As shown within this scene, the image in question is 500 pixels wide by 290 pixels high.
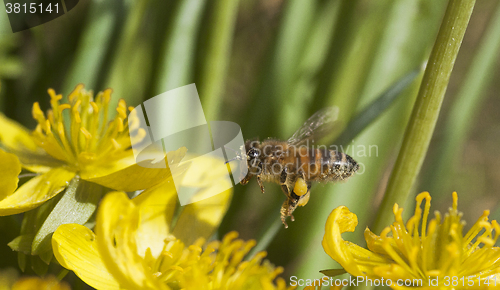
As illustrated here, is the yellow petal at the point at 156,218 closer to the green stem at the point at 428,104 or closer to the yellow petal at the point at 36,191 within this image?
the yellow petal at the point at 36,191

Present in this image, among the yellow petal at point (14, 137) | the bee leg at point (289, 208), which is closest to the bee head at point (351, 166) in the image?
the bee leg at point (289, 208)

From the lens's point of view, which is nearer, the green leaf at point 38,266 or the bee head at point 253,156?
the green leaf at point 38,266

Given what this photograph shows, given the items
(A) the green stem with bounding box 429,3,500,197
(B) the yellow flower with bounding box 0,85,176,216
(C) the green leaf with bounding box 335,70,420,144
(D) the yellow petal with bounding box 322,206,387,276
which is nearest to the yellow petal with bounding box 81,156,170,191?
(B) the yellow flower with bounding box 0,85,176,216

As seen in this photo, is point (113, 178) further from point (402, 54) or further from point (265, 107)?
point (402, 54)

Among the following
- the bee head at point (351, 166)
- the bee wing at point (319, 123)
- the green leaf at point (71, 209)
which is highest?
the bee wing at point (319, 123)

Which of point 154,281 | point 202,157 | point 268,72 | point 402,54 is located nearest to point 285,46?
point 268,72

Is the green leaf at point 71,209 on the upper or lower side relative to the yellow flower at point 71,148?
lower
